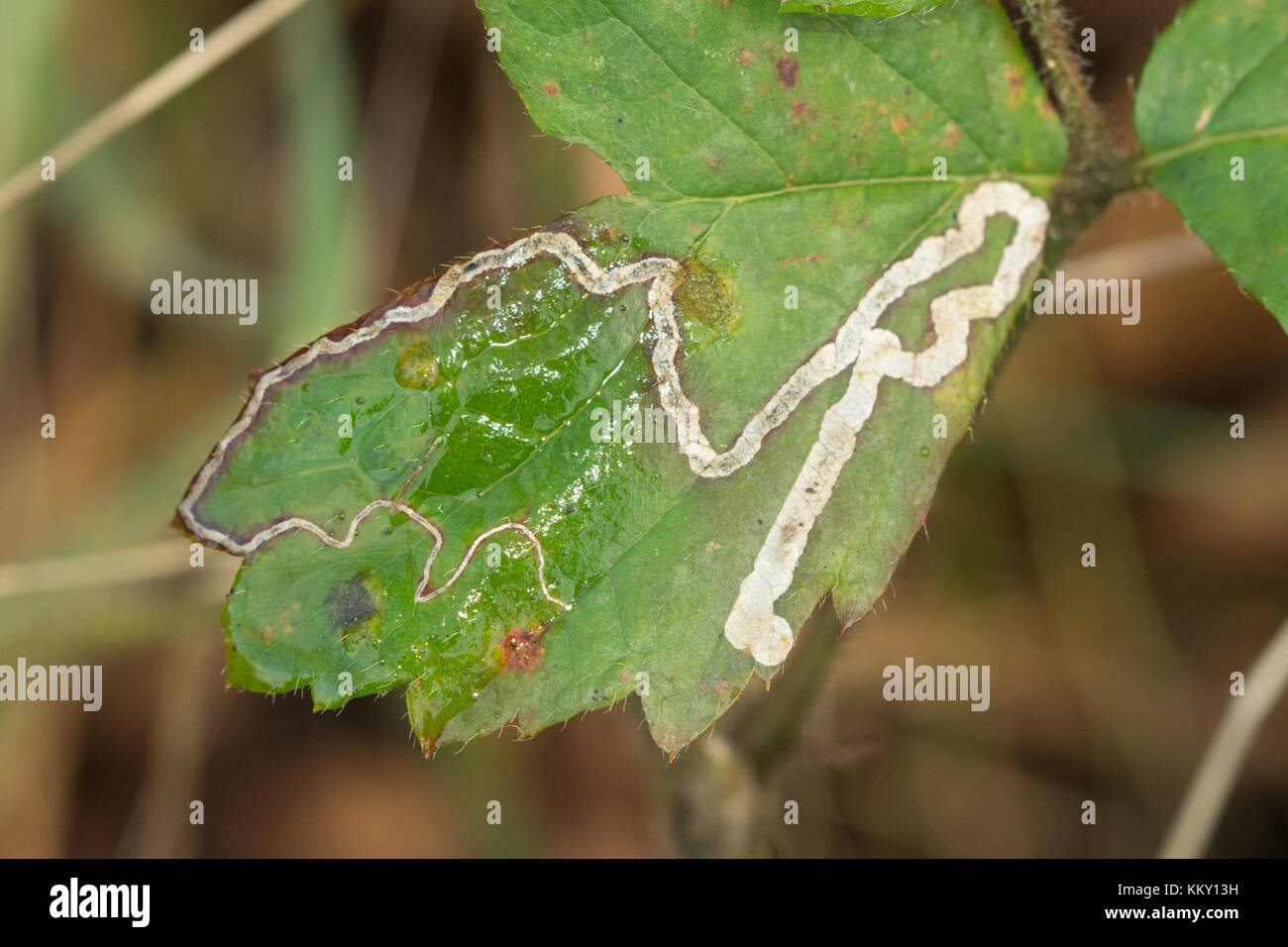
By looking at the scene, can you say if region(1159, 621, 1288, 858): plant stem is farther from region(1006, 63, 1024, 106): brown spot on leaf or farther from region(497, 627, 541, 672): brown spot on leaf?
region(497, 627, 541, 672): brown spot on leaf

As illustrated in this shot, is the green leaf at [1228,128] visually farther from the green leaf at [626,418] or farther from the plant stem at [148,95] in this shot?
the plant stem at [148,95]

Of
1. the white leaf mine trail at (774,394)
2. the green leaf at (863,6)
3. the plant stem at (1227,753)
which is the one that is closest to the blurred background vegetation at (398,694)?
the plant stem at (1227,753)

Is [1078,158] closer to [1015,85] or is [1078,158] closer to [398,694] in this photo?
[1015,85]

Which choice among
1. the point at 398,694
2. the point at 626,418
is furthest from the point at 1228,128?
the point at 398,694

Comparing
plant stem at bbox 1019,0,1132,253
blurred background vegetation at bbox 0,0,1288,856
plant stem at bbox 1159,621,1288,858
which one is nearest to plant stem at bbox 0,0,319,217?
blurred background vegetation at bbox 0,0,1288,856

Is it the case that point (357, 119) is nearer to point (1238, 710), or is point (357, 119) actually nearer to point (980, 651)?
point (980, 651)

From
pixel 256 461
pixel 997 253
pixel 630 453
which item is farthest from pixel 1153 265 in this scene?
pixel 256 461
